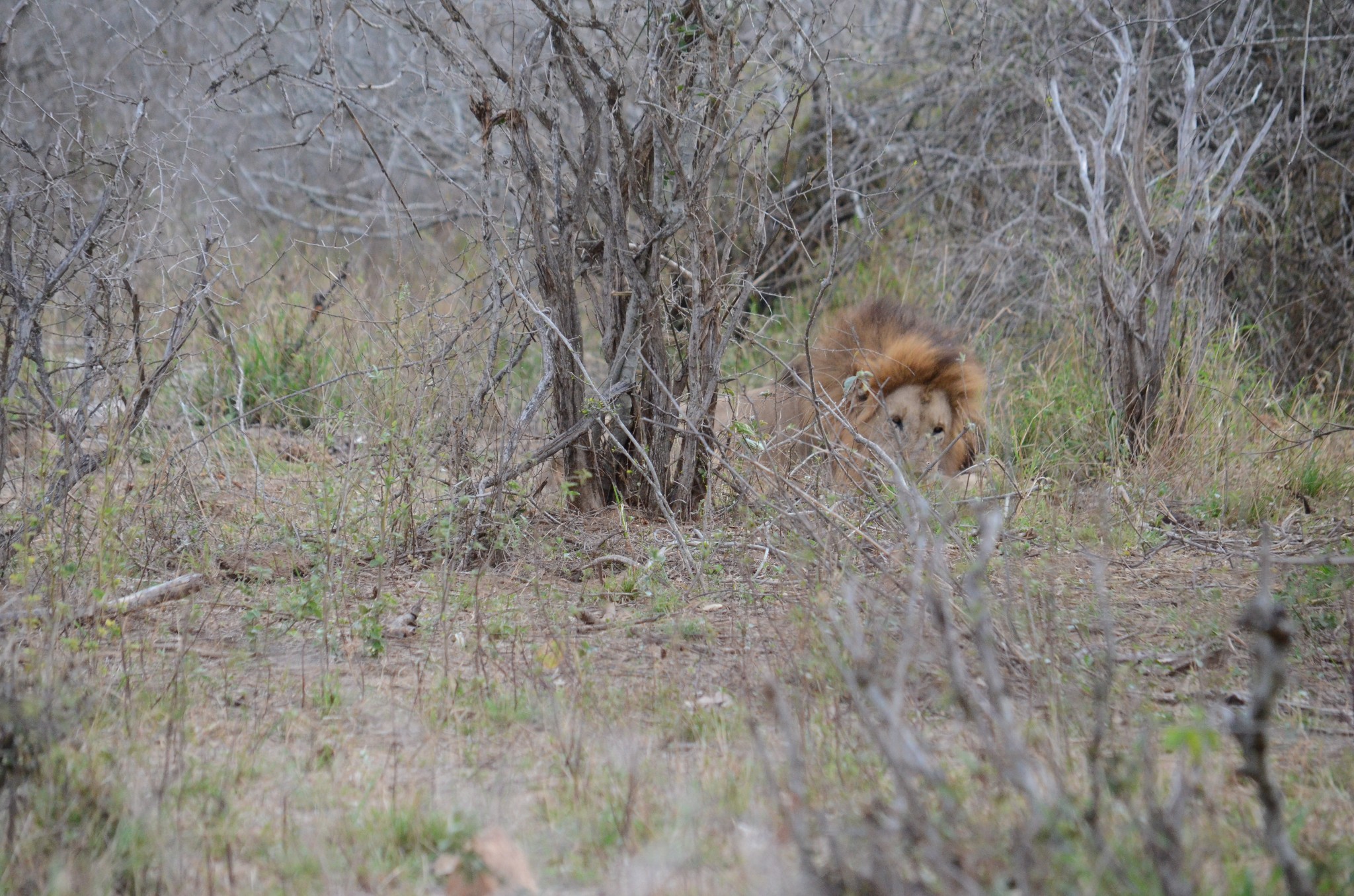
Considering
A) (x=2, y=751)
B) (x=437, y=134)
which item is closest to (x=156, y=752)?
(x=2, y=751)

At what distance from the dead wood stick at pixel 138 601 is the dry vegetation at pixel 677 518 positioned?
0.9 inches

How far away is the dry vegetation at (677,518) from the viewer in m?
2.32

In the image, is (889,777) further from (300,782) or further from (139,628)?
(139,628)

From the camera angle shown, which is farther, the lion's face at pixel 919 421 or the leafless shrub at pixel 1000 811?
the lion's face at pixel 919 421

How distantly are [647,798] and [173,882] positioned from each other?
100 centimetres

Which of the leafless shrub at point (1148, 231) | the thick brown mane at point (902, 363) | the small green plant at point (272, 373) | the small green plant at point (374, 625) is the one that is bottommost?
the small green plant at point (374, 625)

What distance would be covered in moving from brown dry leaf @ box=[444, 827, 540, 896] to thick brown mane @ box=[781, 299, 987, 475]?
3.54 meters

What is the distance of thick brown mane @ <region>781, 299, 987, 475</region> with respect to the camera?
5.75 m

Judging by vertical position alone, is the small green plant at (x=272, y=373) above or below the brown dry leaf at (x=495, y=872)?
above

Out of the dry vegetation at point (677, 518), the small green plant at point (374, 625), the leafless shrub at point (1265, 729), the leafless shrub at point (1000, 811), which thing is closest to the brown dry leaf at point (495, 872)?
the dry vegetation at point (677, 518)

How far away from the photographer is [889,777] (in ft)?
8.60

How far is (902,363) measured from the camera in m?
5.76

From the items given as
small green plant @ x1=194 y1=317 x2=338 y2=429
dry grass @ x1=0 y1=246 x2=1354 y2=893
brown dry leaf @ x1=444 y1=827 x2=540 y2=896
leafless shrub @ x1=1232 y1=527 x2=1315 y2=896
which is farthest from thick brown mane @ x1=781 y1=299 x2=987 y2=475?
leafless shrub @ x1=1232 y1=527 x2=1315 y2=896

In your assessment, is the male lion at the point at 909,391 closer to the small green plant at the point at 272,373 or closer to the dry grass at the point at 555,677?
the dry grass at the point at 555,677
